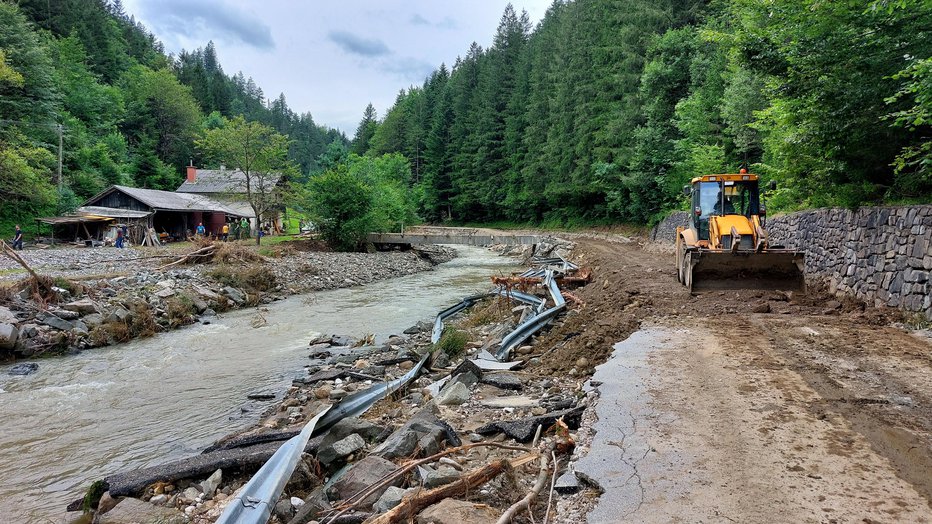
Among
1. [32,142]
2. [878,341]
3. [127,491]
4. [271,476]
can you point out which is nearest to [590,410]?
[271,476]

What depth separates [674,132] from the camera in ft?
100.0

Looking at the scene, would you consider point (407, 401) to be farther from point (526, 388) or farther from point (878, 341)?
point (878, 341)

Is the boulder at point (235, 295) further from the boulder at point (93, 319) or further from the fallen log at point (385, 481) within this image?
the fallen log at point (385, 481)

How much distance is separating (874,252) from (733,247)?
7.78 feet

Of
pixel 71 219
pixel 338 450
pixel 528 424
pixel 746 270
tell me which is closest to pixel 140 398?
pixel 338 450

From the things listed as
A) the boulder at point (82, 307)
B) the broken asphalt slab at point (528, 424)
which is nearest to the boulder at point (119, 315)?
the boulder at point (82, 307)

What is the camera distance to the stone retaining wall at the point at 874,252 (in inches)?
303

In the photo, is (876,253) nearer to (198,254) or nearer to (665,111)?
(198,254)

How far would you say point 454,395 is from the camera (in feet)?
20.1

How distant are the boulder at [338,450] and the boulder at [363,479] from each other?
2.27 ft

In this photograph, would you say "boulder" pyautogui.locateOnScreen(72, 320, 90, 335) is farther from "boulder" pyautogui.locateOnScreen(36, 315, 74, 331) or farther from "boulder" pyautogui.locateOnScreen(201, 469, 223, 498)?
"boulder" pyautogui.locateOnScreen(201, 469, 223, 498)

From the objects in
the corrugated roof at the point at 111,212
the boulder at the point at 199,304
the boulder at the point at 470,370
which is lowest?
the boulder at the point at 199,304

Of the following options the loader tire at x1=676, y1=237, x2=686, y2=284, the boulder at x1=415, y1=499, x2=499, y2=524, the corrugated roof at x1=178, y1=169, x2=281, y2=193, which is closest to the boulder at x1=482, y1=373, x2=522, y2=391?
the boulder at x1=415, y1=499, x2=499, y2=524

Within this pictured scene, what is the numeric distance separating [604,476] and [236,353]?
10.2m
